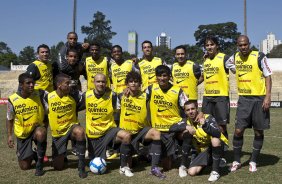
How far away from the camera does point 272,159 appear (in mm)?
6324

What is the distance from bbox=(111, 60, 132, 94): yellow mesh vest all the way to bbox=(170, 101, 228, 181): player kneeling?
1848 mm

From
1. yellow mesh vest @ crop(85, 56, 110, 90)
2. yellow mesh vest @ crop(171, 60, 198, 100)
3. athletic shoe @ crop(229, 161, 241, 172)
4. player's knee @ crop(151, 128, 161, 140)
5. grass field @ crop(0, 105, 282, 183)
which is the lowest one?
grass field @ crop(0, 105, 282, 183)

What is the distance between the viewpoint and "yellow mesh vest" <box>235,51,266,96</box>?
18.3 ft

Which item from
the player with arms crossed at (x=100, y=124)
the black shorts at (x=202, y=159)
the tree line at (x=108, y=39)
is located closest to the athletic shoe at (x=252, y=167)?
the black shorts at (x=202, y=159)

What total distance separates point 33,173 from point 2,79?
1577 inches

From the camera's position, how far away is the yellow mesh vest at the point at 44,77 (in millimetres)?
6473

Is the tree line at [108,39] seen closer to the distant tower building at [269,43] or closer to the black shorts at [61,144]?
the black shorts at [61,144]

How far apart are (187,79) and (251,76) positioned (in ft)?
3.91

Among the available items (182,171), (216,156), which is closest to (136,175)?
(182,171)

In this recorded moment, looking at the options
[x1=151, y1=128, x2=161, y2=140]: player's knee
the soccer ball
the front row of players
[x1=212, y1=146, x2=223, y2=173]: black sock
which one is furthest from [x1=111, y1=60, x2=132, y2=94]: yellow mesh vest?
[x1=212, y1=146, x2=223, y2=173]: black sock

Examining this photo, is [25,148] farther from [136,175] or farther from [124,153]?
[136,175]

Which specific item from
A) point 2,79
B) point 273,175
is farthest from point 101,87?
point 2,79

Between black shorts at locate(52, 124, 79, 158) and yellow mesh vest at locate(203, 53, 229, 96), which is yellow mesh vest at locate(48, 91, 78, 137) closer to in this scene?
black shorts at locate(52, 124, 79, 158)

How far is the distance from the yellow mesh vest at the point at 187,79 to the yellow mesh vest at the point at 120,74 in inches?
40.4
